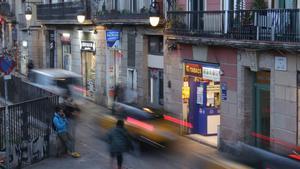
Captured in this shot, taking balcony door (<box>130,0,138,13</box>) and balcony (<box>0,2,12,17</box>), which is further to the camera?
balcony (<box>0,2,12,17</box>)

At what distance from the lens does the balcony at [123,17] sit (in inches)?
1068

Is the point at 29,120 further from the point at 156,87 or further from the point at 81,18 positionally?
the point at 81,18

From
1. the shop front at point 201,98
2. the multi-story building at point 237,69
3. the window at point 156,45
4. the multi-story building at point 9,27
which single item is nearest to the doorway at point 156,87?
the window at point 156,45

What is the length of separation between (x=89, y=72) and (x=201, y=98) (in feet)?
43.8

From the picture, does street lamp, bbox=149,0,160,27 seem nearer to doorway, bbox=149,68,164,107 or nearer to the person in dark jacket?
doorway, bbox=149,68,164,107

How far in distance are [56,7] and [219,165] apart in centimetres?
2518

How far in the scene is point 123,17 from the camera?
29188mm

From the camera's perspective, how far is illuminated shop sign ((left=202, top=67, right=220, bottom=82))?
869 inches

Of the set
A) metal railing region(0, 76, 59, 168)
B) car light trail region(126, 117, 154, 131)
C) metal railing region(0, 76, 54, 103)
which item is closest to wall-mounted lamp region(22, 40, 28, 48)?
metal railing region(0, 76, 54, 103)

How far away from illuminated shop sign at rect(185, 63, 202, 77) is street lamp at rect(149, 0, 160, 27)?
2.24 metres

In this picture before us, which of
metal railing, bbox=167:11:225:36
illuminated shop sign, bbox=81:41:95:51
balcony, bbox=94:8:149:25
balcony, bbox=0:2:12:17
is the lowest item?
illuminated shop sign, bbox=81:41:95:51

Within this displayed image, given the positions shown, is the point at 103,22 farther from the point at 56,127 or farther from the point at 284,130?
the point at 284,130

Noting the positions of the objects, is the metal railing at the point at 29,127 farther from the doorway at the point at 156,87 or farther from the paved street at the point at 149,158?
the doorway at the point at 156,87

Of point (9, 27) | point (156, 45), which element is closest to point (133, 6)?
point (156, 45)
